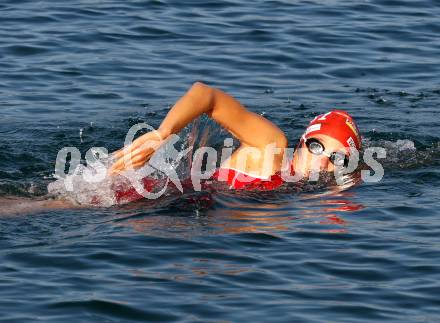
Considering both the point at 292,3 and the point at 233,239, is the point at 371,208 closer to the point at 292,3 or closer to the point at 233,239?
the point at 233,239

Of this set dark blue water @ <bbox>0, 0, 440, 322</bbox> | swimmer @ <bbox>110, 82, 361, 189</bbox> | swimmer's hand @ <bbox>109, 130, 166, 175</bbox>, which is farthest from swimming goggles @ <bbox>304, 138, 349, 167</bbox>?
swimmer's hand @ <bbox>109, 130, 166, 175</bbox>

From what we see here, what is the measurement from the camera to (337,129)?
10.0 meters

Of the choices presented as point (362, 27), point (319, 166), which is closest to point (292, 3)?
point (362, 27)

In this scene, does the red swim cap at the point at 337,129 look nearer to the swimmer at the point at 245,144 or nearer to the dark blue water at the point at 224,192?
the swimmer at the point at 245,144

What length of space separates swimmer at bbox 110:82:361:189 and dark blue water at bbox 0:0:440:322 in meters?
0.23

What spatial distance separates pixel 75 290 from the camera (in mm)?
7684

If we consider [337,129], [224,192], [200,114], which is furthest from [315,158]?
[200,114]

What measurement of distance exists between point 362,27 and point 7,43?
521 centimetres

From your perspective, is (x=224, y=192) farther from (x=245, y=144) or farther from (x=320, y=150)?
(x=320, y=150)

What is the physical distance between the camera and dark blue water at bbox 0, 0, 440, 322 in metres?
7.70

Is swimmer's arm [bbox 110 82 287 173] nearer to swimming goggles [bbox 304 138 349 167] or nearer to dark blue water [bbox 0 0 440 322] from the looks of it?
swimming goggles [bbox 304 138 349 167]

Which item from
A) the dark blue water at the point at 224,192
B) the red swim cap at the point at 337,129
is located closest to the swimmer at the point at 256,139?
the red swim cap at the point at 337,129

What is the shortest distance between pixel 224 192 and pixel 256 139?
0.64 meters

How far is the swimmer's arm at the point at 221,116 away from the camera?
347 inches
